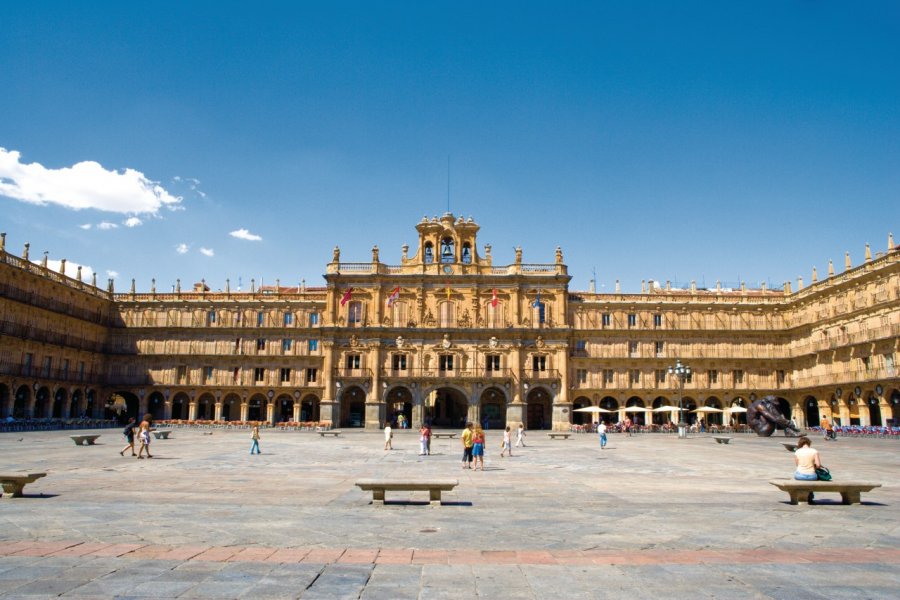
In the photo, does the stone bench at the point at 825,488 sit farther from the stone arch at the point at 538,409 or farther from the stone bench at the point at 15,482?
the stone arch at the point at 538,409

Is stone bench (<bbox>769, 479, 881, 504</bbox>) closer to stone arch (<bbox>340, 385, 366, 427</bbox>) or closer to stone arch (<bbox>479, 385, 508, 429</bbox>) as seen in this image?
stone arch (<bbox>479, 385, 508, 429</bbox>)

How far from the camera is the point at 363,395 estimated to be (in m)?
65.8

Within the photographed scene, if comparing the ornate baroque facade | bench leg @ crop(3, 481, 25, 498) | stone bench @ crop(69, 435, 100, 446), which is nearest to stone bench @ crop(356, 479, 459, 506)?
bench leg @ crop(3, 481, 25, 498)

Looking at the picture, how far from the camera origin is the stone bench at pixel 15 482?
14.0 metres

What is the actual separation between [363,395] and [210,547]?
186ft

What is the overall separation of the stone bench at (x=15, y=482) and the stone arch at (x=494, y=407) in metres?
52.1

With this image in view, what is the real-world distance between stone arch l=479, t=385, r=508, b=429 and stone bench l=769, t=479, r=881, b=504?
50.8 m

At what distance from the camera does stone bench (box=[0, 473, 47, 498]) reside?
14008 millimetres

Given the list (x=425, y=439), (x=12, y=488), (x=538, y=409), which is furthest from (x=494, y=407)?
(x=12, y=488)

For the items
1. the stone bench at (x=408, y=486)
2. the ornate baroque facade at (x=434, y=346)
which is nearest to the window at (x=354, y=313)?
the ornate baroque facade at (x=434, y=346)

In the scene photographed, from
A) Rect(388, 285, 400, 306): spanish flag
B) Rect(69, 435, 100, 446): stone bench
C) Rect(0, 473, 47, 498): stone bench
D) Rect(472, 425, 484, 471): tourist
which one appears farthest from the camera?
Rect(388, 285, 400, 306): spanish flag

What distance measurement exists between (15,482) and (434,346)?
4927 cm

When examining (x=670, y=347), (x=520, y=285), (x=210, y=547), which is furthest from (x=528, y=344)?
(x=210, y=547)

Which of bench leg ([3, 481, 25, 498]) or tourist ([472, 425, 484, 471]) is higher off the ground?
tourist ([472, 425, 484, 471])
